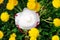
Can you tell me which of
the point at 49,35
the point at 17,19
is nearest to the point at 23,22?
the point at 17,19

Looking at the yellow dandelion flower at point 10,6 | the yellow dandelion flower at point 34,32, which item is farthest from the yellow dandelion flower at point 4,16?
the yellow dandelion flower at point 34,32

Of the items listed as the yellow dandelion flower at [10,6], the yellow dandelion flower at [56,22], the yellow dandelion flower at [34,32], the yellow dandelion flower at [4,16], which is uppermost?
the yellow dandelion flower at [10,6]

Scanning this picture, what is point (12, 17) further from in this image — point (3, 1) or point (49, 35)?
point (49, 35)

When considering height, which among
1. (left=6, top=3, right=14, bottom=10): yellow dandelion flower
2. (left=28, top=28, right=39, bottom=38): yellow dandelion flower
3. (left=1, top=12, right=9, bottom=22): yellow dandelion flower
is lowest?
(left=28, top=28, right=39, bottom=38): yellow dandelion flower

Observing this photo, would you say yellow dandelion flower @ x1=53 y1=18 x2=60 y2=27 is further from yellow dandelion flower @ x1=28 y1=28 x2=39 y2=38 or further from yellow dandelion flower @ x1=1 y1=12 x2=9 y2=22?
yellow dandelion flower @ x1=1 y1=12 x2=9 y2=22

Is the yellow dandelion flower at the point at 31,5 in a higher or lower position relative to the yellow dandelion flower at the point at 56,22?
higher

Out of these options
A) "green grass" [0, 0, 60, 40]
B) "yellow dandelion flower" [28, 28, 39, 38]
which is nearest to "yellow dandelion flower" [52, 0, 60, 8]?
"green grass" [0, 0, 60, 40]

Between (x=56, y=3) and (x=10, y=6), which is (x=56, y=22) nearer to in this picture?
(x=56, y=3)

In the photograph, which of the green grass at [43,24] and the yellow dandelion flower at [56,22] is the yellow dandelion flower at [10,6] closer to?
the green grass at [43,24]

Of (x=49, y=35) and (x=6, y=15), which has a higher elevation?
(x=6, y=15)

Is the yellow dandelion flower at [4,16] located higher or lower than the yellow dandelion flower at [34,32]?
higher

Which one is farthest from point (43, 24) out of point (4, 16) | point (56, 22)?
point (4, 16)
